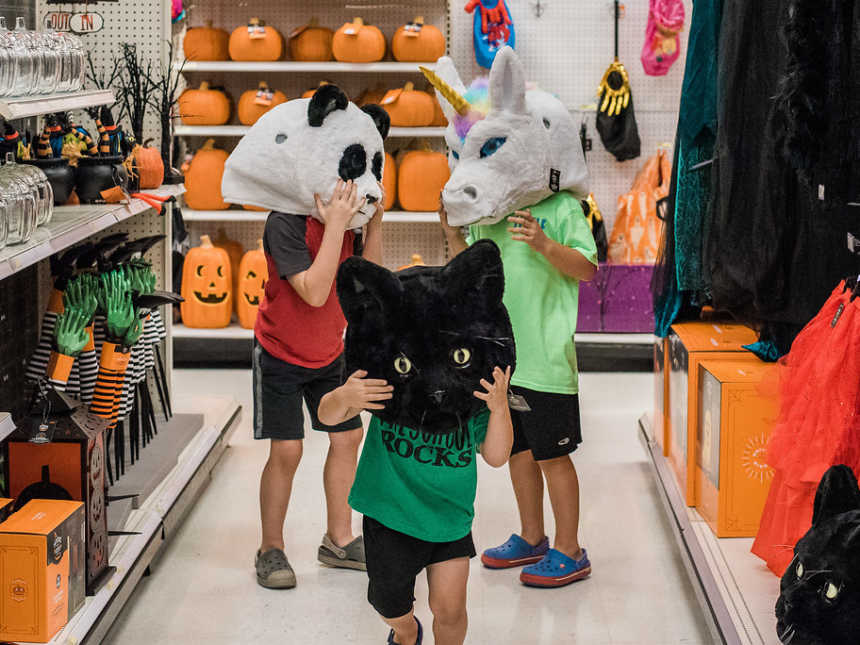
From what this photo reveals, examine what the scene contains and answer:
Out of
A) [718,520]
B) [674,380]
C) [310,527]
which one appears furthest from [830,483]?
[310,527]

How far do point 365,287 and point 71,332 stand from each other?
135 cm

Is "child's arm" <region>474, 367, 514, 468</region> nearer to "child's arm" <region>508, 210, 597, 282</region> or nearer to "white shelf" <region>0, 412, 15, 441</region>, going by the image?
"child's arm" <region>508, 210, 597, 282</region>

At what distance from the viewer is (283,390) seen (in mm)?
3332

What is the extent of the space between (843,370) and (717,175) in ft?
3.27

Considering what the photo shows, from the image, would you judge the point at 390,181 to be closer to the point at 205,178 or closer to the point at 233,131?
the point at 233,131

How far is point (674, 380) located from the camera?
13.3 ft

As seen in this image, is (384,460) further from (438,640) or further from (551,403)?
(551,403)

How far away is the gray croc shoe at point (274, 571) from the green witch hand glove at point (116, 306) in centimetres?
80

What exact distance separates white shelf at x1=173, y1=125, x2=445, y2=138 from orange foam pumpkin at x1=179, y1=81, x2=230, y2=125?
0.04 m

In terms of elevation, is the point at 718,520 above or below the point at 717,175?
below

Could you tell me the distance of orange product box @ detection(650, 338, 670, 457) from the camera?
421 centimetres

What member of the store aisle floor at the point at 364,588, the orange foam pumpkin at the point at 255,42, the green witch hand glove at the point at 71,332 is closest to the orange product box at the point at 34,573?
the store aisle floor at the point at 364,588

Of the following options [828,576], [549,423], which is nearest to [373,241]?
[549,423]

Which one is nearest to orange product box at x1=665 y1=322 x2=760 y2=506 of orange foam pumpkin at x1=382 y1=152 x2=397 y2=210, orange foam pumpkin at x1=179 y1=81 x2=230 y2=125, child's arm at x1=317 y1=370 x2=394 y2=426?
child's arm at x1=317 y1=370 x2=394 y2=426
